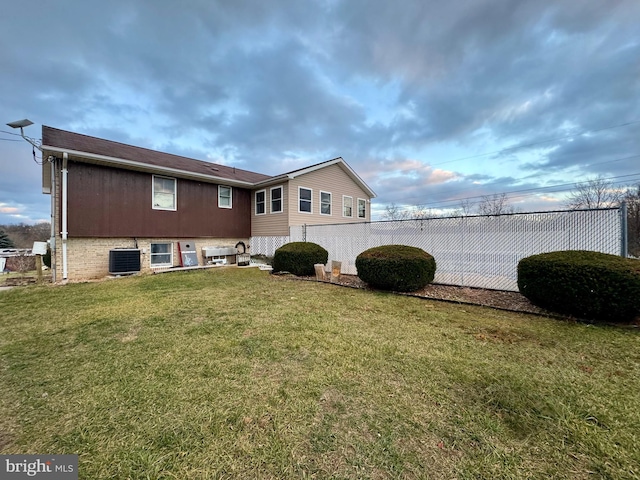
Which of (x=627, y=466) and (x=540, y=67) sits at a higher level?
(x=540, y=67)

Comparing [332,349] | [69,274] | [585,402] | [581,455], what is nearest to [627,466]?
[581,455]

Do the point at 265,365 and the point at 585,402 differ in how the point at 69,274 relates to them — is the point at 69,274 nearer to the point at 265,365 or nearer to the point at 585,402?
the point at 265,365

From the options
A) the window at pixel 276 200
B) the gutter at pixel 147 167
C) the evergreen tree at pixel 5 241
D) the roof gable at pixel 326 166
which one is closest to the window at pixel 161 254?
the gutter at pixel 147 167

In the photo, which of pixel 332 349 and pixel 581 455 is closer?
pixel 581 455

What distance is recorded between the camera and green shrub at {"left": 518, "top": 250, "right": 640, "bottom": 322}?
3975 millimetres

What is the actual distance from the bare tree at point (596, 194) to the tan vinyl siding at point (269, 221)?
21.9 metres

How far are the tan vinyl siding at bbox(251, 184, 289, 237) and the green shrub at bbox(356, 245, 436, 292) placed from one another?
241 inches

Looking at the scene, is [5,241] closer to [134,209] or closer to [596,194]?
[134,209]

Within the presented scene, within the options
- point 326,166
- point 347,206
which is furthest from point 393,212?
point 326,166

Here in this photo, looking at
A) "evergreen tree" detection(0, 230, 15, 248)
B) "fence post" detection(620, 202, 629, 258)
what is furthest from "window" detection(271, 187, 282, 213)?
"evergreen tree" detection(0, 230, 15, 248)

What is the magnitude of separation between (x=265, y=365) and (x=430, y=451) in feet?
5.74

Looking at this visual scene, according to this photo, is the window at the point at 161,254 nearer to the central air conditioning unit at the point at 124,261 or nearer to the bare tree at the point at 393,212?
the central air conditioning unit at the point at 124,261

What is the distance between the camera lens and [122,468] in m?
1.59

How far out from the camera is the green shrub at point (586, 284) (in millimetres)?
3975
